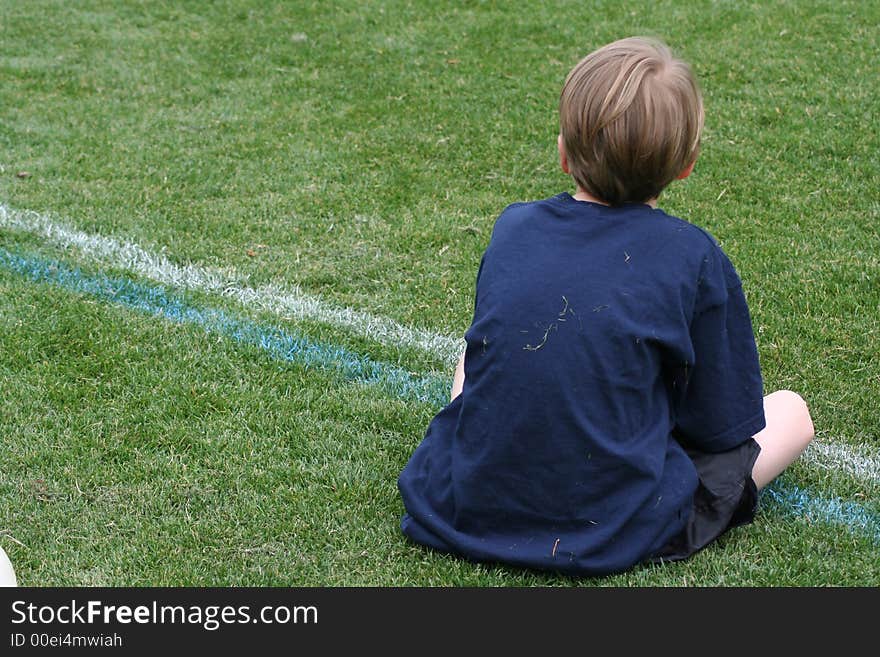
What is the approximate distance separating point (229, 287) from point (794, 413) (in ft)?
6.97

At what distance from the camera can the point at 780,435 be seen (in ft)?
9.13

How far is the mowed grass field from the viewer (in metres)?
2.74

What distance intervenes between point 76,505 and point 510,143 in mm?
2972

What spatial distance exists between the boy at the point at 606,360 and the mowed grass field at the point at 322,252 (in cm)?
15

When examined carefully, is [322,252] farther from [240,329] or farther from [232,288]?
[240,329]

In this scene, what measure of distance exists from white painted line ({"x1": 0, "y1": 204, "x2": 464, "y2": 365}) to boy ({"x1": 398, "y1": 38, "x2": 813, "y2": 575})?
113cm

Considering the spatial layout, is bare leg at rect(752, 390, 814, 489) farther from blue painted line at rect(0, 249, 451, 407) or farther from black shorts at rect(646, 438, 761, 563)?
blue painted line at rect(0, 249, 451, 407)

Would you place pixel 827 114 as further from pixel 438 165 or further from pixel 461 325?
pixel 461 325

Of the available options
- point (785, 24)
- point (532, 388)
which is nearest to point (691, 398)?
point (532, 388)

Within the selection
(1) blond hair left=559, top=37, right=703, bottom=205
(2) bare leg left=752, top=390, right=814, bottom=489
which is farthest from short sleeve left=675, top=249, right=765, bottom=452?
(1) blond hair left=559, top=37, right=703, bottom=205

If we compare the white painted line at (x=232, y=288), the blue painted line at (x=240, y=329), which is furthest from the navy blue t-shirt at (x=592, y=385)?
the blue painted line at (x=240, y=329)

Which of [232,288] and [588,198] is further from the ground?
[588,198]

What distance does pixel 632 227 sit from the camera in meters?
Result: 2.38

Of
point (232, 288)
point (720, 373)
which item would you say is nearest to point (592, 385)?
point (720, 373)
